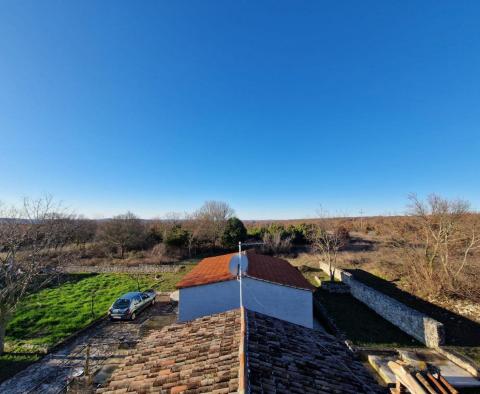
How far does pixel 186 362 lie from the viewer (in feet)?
19.5

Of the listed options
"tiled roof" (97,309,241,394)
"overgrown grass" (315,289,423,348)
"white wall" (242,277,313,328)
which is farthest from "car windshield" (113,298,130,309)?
"overgrown grass" (315,289,423,348)

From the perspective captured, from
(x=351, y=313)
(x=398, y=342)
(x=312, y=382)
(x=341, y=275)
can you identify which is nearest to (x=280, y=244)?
(x=341, y=275)

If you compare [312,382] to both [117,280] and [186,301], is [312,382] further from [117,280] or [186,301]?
[117,280]

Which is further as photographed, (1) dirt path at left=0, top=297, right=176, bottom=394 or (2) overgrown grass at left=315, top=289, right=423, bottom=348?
(2) overgrown grass at left=315, top=289, right=423, bottom=348

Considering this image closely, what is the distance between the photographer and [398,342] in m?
13.5

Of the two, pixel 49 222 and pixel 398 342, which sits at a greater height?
pixel 49 222

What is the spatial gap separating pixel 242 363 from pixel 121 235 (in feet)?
129

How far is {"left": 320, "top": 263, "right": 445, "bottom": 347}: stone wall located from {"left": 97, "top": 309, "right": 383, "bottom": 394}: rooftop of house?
8.08m

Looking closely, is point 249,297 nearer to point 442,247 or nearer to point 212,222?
point 442,247

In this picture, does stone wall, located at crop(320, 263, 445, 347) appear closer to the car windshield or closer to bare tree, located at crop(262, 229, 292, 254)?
bare tree, located at crop(262, 229, 292, 254)

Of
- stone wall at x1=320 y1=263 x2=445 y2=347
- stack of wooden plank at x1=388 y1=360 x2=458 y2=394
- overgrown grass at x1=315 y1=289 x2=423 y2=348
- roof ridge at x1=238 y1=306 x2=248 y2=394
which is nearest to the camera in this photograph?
roof ridge at x1=238 y1=306 x2=248 y2=394

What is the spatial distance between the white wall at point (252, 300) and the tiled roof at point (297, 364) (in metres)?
3.75

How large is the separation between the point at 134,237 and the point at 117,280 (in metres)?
13.4

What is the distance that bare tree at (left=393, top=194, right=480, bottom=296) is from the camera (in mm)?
18359
